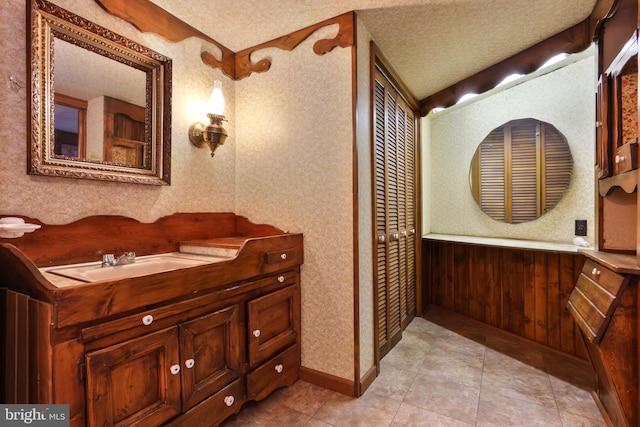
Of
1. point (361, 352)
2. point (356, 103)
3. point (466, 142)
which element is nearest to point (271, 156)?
point (356, 103)

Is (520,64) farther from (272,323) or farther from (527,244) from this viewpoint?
(272,323)

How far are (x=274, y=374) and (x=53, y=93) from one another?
1.80 m

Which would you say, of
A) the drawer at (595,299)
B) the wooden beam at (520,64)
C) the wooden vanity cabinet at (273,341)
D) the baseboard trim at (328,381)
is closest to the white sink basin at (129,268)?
the wooden vanity cabinet at (273,341)

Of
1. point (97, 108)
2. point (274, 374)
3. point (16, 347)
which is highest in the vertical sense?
point (97, 108)

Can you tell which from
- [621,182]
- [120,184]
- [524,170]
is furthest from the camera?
[524,170]

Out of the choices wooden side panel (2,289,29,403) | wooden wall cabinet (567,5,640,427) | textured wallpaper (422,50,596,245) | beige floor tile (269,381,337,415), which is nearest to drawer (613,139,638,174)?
wooden wall cabinet (567,5,640,427)

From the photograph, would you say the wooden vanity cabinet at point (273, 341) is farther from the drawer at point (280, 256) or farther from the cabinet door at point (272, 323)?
the drawer at point (280, 256)

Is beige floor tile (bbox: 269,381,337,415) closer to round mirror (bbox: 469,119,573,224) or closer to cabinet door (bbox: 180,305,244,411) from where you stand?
cabinet door (bbox: 180,305,244,411)

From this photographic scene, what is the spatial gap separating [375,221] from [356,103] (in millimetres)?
761

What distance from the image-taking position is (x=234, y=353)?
1541 millimetres

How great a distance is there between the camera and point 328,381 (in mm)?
1890

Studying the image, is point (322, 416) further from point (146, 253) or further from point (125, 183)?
point (125, 183)

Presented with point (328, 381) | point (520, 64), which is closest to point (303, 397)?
point (328, 381)

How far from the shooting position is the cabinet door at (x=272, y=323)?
1637 mm
